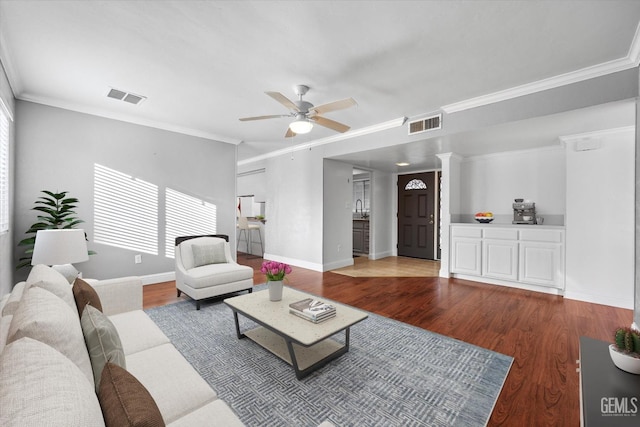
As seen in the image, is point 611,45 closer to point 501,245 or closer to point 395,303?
point 501,245

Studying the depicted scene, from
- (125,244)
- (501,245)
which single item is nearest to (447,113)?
(501,245)

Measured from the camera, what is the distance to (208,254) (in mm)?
3713

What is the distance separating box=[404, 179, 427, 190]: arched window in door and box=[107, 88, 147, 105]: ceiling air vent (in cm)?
569

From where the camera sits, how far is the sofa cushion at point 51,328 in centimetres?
90

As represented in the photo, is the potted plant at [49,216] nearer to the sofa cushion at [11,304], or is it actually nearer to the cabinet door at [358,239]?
the sofa cushion at [11,304]

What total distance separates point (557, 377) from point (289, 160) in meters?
5.18

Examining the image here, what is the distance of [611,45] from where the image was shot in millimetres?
2328

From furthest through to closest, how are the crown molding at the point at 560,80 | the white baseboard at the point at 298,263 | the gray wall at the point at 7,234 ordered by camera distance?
1. the white baseboard at the point at 298,263
2. the gray wall at the point at 7,234
3. the crown molding at the point at 560,80

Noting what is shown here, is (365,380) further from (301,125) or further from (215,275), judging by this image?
(301,125)

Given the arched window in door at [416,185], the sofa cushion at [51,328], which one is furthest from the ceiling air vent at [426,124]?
the sofa cushion at [51,328]

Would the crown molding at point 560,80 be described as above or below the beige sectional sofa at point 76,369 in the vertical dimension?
above

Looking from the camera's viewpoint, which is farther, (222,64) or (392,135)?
(392,135)

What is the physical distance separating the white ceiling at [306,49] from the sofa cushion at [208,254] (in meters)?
1.83

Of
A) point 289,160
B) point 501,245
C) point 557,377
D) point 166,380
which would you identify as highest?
point 289,160
